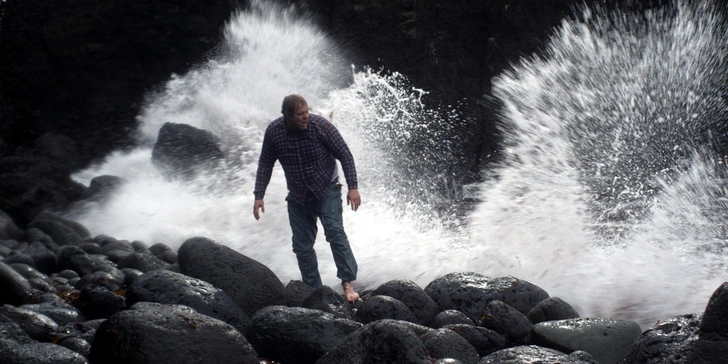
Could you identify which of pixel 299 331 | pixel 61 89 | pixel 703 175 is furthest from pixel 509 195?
pixel 61 89

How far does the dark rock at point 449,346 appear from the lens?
10.6 ft

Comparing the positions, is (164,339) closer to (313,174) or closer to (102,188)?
(313,174)

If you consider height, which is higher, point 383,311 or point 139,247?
point 139,247

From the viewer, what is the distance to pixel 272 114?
1088cm

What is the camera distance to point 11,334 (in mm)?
3016

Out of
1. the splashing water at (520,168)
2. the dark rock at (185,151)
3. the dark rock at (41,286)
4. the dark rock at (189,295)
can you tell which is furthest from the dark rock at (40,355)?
the dark rock at (185,151)

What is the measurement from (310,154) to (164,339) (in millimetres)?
2251

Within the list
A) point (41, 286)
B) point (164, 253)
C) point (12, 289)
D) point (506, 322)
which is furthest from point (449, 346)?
point (164, 253)

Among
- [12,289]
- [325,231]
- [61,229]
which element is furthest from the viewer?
[61,229]

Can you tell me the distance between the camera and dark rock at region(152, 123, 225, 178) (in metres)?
10.1

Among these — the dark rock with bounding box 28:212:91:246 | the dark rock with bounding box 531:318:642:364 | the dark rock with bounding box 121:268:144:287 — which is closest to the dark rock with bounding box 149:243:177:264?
the dark rock with bounding box 28:212:91:246

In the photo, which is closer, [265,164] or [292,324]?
[292,324]

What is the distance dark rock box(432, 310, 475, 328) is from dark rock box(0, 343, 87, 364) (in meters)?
2.08

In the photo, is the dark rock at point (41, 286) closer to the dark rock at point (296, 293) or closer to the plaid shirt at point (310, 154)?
the dark rock at point (296, 293)
